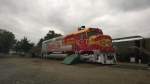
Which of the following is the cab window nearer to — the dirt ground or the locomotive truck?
the locomotive truck

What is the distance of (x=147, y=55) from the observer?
1792cm

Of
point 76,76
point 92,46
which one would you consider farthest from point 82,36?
point 76,76

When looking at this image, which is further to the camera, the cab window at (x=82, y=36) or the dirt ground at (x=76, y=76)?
the cab window at (x=82, y=36)

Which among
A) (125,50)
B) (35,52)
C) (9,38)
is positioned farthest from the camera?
(9,38)

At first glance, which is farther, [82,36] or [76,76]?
[82,36]

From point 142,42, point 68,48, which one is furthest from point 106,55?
point 142,42

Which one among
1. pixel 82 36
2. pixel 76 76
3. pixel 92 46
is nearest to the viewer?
pixel 76 76

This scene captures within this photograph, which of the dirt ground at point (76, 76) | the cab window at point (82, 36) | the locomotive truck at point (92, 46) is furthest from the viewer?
the cab window at point (82, 36)

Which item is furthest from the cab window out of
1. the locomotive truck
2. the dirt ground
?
the dirt ground

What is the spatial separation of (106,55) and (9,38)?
49358mm

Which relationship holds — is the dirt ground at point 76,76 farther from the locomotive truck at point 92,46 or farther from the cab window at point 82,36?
the cab window at point 82,36

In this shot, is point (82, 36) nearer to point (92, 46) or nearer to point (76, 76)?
point (92, 46)

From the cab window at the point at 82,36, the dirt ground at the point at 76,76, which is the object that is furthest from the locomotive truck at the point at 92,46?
the dirt ground at the point at 76,76

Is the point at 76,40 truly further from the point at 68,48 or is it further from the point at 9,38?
the point at 9,38
